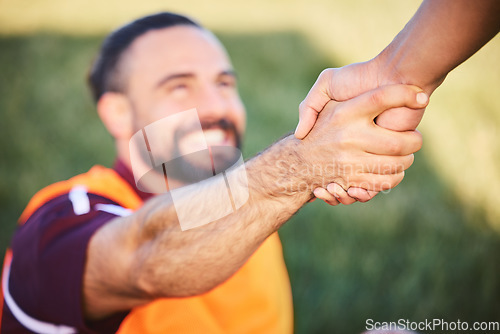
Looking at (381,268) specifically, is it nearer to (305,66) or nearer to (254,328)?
(254,328)

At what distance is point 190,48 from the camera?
1.49 meters

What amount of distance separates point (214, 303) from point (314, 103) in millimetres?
658

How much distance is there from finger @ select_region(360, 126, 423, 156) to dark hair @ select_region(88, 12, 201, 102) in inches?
43.5

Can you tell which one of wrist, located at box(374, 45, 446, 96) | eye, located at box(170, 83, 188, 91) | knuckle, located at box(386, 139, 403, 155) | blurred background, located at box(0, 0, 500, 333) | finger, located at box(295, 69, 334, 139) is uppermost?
wrist, located at box(374, 45, 446, 96)

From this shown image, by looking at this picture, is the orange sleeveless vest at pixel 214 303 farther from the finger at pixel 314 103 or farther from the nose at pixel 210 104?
the finger at pixel 314 103

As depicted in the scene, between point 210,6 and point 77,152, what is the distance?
282 cm

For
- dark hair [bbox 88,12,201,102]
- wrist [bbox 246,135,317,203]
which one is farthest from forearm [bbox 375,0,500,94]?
dark hair [bbox 88,12,201,102]

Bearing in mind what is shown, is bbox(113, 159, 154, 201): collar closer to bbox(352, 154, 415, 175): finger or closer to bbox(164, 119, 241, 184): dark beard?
bbox(164, 119, 241, 184): dark beard

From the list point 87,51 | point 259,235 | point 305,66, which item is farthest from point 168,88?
point 87,51

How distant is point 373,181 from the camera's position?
2.54 ft

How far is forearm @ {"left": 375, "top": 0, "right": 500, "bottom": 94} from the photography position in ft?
1.94

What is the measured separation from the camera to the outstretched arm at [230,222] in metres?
0.75

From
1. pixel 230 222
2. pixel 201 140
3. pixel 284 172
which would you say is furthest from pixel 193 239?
pixel 201 140

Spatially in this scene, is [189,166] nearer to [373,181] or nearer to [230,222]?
[230,222]
